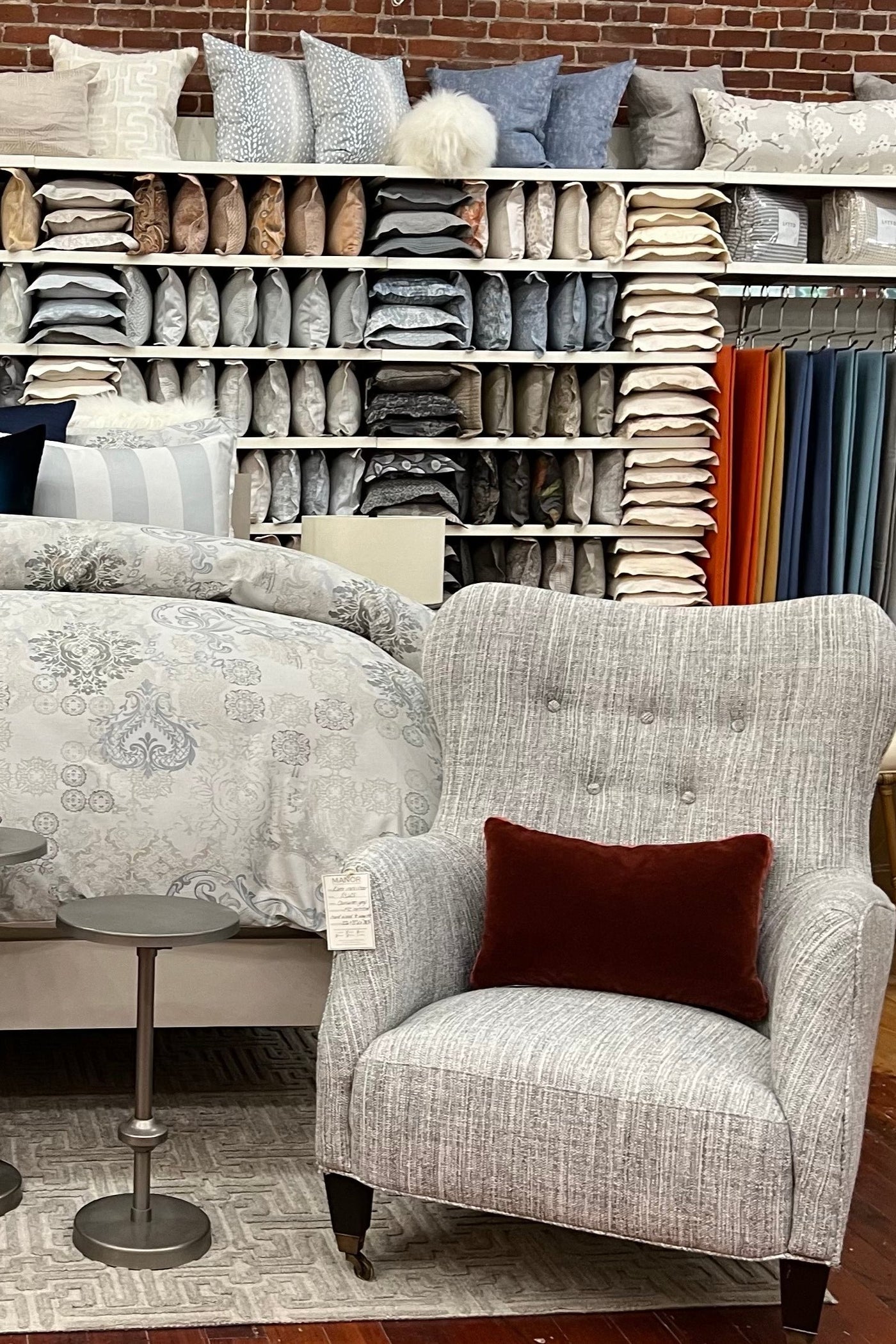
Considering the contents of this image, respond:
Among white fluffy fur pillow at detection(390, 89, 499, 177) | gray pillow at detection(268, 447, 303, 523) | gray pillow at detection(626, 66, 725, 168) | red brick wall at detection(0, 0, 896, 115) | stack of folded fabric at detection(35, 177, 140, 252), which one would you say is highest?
red brick wall at detection(0, 0, 896, 115)

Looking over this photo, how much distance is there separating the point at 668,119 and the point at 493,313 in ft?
2.67

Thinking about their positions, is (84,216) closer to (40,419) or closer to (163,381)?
(163,381)

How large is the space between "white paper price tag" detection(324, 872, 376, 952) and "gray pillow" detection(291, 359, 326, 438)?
8.91 ft

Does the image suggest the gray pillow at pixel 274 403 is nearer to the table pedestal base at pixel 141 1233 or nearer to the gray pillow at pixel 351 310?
the gray pillow at pixel 351 310

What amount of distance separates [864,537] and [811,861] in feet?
8.97

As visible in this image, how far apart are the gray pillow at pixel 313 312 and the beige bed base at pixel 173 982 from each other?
252cm

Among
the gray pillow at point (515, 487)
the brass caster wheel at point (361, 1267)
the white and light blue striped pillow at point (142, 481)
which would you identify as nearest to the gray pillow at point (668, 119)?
the gray pillow at point (515, 487)

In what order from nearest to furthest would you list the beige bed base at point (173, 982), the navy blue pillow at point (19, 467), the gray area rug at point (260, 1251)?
1. the gray area rug at point (260, 1251)
2. the beige bed base at point (173, 982)
3. the navy blue pillow at point (19, 467)

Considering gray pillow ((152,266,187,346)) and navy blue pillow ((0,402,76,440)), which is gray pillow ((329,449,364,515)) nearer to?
gray pillow ((152,266,187,346))

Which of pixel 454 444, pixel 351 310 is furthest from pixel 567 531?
pixel 351 310

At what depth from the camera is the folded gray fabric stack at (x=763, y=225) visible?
4.61 m

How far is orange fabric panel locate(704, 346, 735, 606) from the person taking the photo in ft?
14.9

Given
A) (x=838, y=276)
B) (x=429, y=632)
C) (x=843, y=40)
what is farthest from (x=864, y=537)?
(x=429, y=632)

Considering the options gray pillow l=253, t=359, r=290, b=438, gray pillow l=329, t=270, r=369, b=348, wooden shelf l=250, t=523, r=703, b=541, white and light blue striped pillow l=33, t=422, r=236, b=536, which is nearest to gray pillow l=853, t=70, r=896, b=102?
wooden shelf l=250, t=523, r=703, b=541
